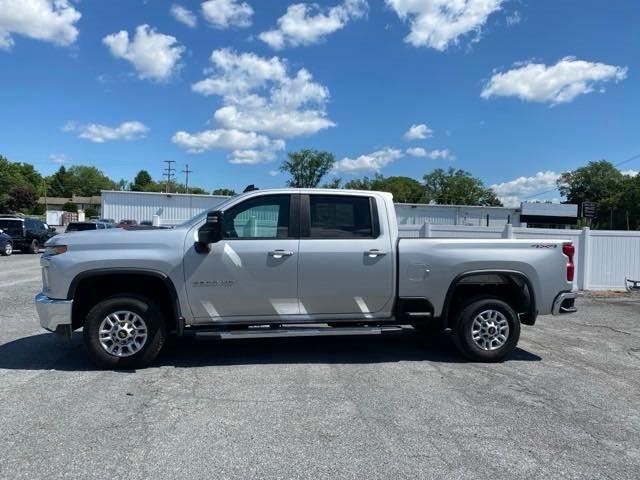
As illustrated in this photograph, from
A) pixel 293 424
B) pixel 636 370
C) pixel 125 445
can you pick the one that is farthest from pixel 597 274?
pixel 125 445

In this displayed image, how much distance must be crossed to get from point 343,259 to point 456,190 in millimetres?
102995

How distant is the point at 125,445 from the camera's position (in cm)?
404

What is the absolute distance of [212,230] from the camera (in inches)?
231

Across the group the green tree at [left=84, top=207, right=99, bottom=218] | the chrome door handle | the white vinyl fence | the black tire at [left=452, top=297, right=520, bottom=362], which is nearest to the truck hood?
the chrome door handle

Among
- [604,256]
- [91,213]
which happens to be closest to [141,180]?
[91,213]

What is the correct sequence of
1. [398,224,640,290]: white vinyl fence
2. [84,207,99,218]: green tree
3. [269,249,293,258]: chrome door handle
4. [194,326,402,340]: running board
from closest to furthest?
1. [194,326,402,340]: running board
2. [269,249,293,258]: chrome door handle
3. [398,224,640,290]: white vinyl fence
4. [84,207,99,218]: green tree

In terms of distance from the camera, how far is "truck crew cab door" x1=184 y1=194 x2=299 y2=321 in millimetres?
5996

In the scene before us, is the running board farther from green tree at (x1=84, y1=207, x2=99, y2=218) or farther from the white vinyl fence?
green tree at (x1=84, y1=207, x2=99, y2=218)

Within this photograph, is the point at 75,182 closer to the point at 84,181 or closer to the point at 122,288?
the point at 84,181

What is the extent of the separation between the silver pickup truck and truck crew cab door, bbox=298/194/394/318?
0.01 metres

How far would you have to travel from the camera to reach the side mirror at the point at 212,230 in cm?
584

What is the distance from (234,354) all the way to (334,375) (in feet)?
4.96

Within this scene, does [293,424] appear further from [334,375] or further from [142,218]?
[142,218]

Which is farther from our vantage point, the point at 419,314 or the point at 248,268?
the point at 419,314
